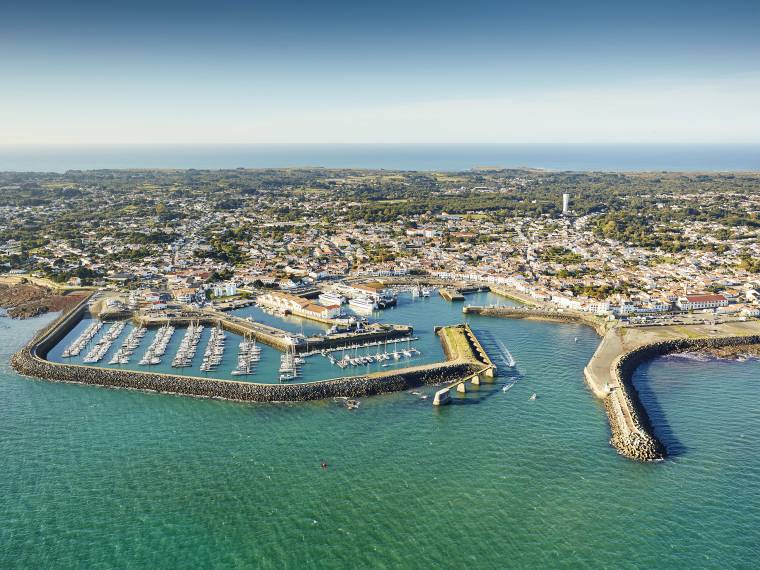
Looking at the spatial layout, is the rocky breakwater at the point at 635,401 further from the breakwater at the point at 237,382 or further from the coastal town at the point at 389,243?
the breakwater at the point at 237,382

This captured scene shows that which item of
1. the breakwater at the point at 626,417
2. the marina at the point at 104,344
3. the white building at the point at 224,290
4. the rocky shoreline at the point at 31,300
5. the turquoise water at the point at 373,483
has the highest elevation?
the white building at the point at 224,290

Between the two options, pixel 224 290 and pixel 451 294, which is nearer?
pixel 224 290

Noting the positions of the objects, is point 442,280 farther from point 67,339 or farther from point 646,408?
point 67,339

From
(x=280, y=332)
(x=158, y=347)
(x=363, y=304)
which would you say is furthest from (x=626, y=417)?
(x=158, y=347)

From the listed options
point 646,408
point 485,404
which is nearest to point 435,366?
point 485,404

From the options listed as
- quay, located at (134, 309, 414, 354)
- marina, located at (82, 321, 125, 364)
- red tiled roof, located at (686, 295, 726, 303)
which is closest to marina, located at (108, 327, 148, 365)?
marina, located at (82, 321, 125, 364)

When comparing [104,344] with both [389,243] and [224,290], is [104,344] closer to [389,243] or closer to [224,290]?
[224,290]

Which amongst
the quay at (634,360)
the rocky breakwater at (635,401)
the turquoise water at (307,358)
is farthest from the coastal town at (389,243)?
the rocky breakwater at (635,401)
